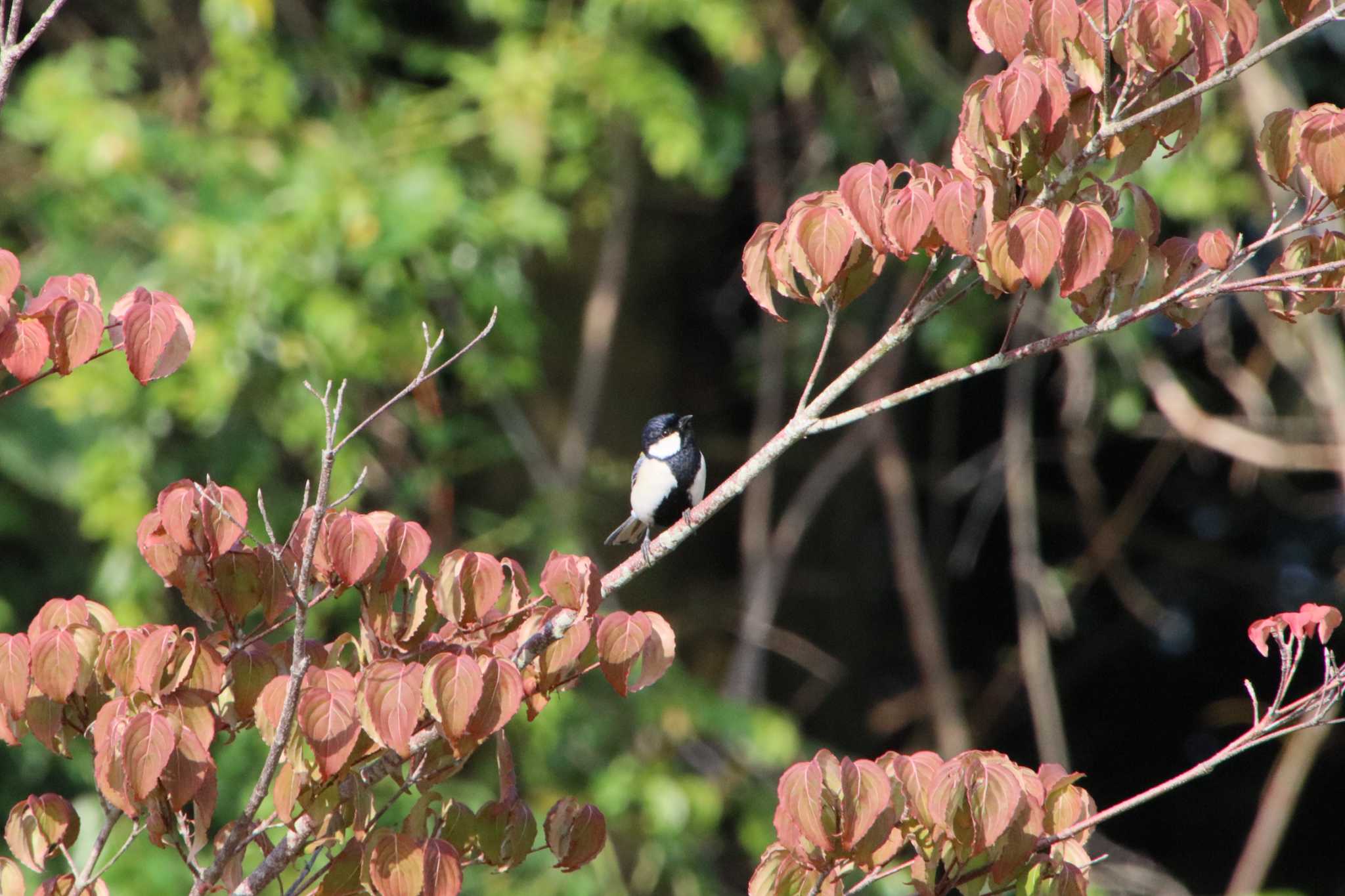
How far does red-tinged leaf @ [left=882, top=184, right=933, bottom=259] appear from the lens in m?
1.53

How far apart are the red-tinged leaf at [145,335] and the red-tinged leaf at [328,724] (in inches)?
15.1

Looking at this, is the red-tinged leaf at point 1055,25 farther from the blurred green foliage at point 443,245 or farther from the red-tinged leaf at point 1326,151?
the blurred green foliage at point 443,245

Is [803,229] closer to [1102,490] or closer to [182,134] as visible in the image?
[182,134]

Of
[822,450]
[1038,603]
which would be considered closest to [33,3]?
[822,450]

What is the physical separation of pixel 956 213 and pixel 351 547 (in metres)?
0.70

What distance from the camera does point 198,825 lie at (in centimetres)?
151

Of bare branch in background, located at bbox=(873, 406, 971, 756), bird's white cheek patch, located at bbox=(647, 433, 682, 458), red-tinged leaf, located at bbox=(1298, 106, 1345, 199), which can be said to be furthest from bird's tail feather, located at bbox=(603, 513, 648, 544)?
red-tinged leaf, located at bbox=(1298, 106, 1345, 199)

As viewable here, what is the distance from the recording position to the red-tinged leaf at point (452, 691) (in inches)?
54.3

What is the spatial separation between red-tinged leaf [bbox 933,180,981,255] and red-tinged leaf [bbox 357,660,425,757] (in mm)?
681

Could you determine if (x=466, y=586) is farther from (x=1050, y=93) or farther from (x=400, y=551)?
(x=1050, y=93)

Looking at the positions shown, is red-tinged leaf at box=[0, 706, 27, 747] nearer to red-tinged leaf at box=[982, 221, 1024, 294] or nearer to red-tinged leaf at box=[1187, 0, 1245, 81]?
red-tinged leaf at box=[982, 221, 1024, 294]

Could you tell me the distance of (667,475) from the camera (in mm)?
3172

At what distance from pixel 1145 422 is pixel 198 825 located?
445 cm

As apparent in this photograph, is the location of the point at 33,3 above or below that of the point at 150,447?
above
